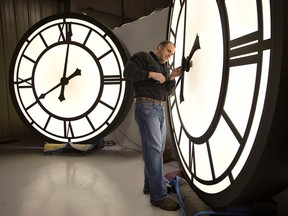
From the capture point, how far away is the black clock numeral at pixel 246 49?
0.85 meters

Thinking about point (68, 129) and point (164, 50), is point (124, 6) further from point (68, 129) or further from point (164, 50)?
point (164, 50)

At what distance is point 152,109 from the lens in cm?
148

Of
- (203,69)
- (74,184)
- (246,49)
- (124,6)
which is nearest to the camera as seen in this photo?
(246,49)

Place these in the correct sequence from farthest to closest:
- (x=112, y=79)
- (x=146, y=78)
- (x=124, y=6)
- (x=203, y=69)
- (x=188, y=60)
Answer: (x=124, y=6) < (x=112, y=79) < (x=146, y=78) < (x=188, y=60) < (x=203, y=69)

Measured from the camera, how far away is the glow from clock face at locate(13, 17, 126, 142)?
2680 millimetres

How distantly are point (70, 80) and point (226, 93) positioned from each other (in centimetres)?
204

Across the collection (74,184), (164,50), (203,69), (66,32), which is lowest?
(74,184)

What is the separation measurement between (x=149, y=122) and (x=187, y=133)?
0.22 metres

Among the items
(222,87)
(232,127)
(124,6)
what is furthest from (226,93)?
(124,6)

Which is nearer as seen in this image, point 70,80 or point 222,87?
point 222,87

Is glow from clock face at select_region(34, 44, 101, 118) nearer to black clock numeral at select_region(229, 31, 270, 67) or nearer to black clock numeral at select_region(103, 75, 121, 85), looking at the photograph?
black clock numeral at select_region(103, 75, 121, 85)

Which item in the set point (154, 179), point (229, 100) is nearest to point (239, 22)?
point (229, 100)

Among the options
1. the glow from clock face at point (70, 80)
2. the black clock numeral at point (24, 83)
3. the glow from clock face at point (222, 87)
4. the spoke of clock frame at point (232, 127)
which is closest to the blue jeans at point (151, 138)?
the glow from clock face at point (222, 87)

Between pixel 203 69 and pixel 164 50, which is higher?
pixel 164 50
